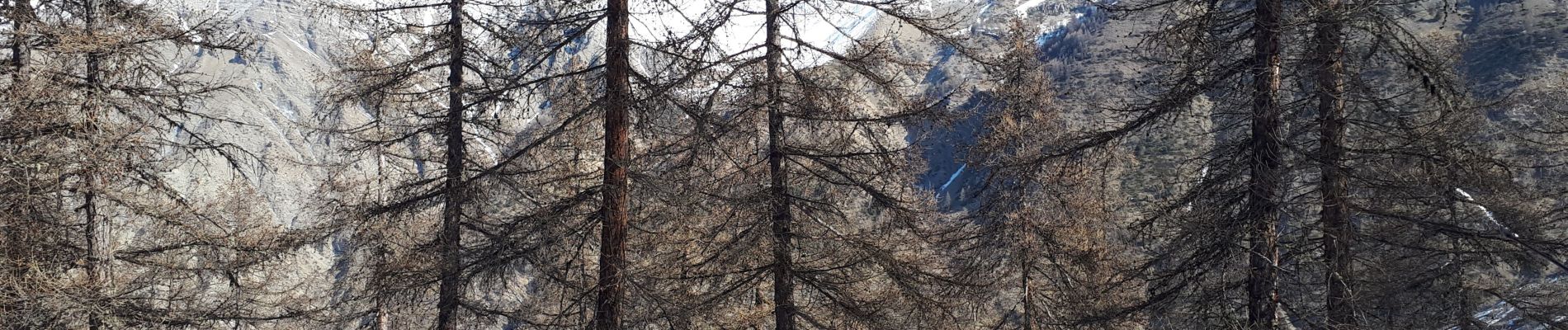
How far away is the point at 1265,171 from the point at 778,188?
5.03m

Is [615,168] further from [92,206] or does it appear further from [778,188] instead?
[92,206]

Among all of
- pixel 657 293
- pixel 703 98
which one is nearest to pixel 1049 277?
pixel 703 98

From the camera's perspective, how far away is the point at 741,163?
40.5ft

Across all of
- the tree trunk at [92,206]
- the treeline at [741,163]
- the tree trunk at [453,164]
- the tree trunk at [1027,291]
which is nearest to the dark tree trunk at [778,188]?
the treeline at [741,163]

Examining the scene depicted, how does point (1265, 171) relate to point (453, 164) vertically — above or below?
below

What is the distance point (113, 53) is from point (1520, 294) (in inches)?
647

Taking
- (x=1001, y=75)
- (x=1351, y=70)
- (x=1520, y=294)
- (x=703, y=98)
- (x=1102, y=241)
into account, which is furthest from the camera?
(x=1102, y=241)

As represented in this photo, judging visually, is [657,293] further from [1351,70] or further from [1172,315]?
[1351,70]

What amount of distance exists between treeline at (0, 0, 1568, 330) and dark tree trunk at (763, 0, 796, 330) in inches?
1.2

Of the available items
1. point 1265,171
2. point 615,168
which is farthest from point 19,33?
point 1265,171

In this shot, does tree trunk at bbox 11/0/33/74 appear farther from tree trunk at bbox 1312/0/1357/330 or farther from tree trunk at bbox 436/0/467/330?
tree trunk at bbox 1312/0/1357/330

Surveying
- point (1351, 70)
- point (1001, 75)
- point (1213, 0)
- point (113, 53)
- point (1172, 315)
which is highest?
point (1001, 75)

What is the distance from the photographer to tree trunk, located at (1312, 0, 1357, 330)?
28.8ft

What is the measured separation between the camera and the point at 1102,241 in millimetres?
17109
